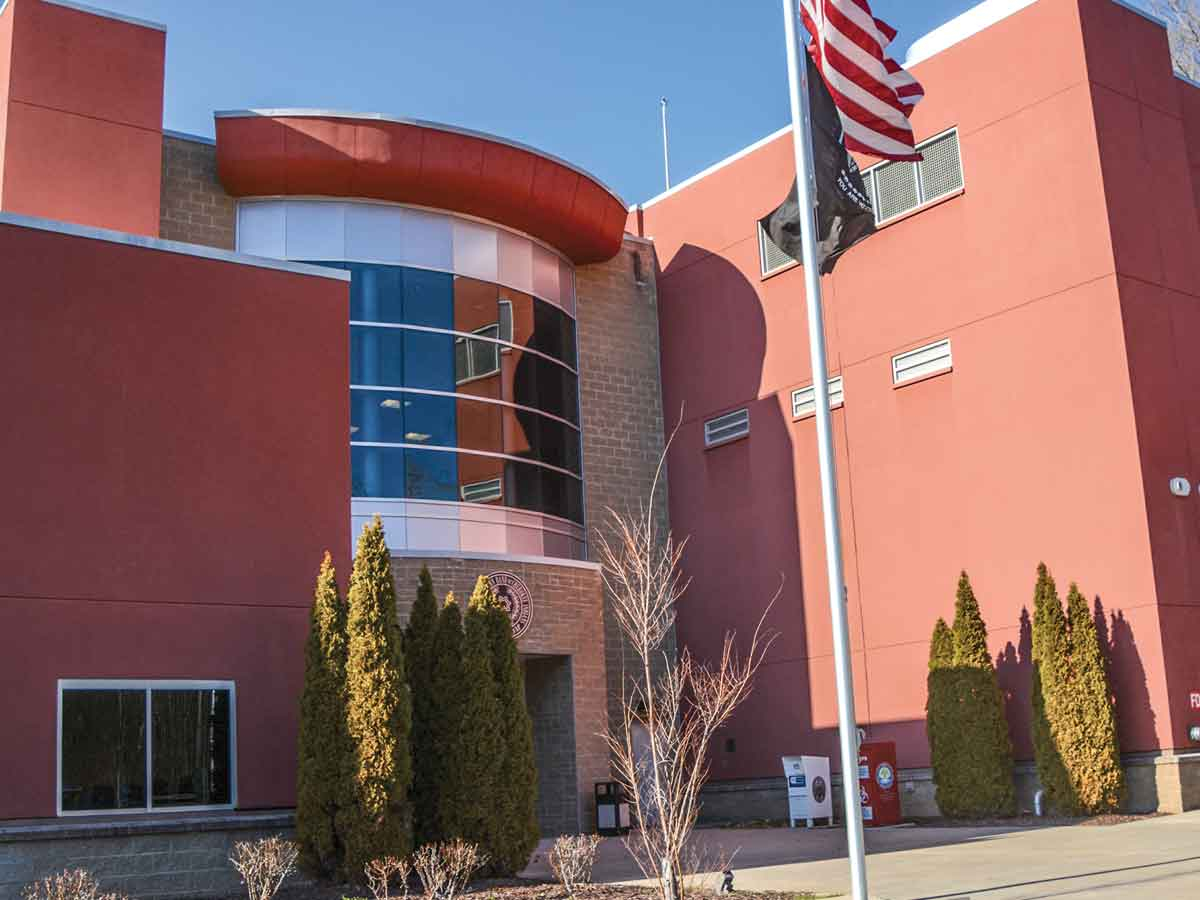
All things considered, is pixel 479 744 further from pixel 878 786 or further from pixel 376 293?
pixel 376 293

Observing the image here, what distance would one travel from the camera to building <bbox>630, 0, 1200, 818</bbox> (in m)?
19.6

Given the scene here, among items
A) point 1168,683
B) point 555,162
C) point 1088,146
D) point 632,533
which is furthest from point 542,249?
point 1168,683

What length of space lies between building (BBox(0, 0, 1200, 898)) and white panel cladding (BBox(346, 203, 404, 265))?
7 cm

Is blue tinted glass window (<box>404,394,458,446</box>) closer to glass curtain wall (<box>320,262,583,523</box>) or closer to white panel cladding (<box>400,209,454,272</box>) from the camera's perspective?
glass curtain wall (<box>320,262,583,523</box>)

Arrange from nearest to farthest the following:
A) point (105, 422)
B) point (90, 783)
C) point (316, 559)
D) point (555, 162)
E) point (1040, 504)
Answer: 1. point (90, 783)
2. point (105, 422)
3. point (316, 559)
4. point (1040, 504)
5. point (555, 162)

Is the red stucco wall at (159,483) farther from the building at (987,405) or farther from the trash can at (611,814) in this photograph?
the building at (987,405)

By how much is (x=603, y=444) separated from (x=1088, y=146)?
32.6 ft

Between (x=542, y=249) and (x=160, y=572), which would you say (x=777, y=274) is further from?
(x=160, y=572)

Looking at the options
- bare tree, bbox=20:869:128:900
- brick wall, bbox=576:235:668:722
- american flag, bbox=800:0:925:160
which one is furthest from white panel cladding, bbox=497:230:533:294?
bare tree, bbox=20:869:128:900

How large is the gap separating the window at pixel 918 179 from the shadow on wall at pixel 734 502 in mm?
3231

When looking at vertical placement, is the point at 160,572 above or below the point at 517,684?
above

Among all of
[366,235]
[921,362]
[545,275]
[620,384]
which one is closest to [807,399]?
[921,362]

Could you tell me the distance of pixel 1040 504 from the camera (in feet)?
67.1

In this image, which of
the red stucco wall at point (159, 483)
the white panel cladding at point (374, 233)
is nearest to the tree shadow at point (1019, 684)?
the red stucco wall at point (159, 483)
